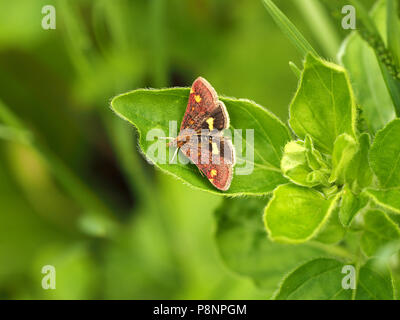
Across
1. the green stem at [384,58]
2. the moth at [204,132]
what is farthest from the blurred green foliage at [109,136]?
the green stem at [384,58]

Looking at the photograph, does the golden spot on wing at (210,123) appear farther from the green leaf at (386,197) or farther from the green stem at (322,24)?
the green stem at (322,24)

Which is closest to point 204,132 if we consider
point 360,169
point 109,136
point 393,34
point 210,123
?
point 210,123

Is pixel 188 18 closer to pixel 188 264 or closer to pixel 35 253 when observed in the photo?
pixel 188 264

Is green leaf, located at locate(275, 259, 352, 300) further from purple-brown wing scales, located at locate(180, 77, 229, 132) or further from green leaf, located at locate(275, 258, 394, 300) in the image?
purple-brown wing scales, located at locate(180, 77, 229, 132)

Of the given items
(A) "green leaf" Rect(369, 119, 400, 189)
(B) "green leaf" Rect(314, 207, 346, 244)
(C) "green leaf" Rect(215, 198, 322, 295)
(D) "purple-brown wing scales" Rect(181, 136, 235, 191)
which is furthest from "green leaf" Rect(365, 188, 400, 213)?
(C) "green leaf" Rect(215, 198, 322, 295)

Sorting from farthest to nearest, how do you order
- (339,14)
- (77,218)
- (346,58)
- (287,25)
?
(77,218), (346,58), (339,14), (287,25)

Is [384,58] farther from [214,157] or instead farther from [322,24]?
[322,24]

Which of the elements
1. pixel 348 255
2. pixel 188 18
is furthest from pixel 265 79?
pixel 348 255
